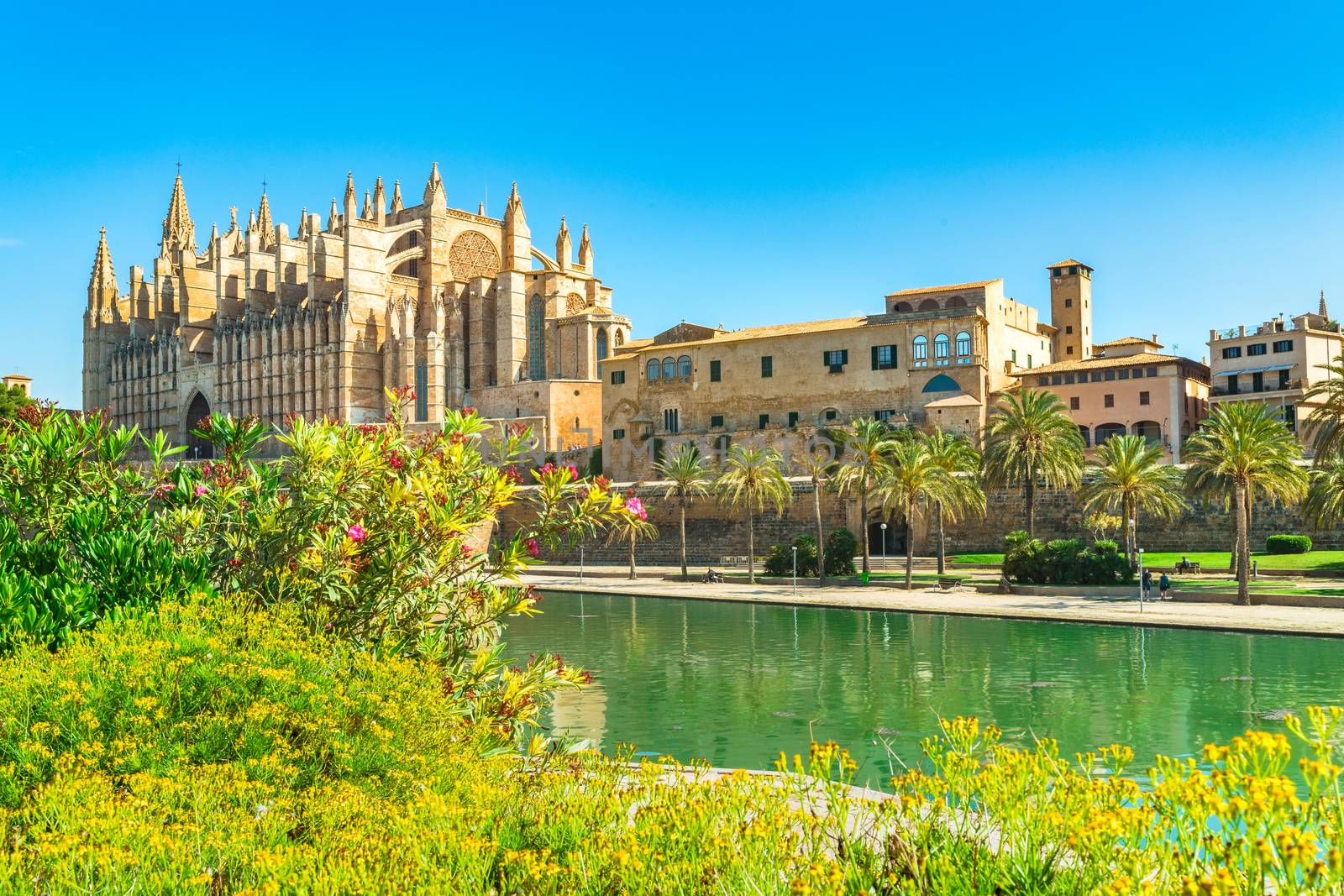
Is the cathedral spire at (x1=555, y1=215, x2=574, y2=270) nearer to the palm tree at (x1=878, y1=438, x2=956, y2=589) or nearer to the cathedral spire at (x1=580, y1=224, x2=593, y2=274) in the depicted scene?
the cathedral spire at (x1=580, y1=224, x2=593, y2=274)

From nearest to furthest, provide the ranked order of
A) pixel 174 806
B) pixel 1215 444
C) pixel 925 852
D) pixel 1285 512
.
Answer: pixel 925 852 < pixel 174 806 < pixel 1215 444 < pixel 1285 512

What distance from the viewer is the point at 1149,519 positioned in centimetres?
4369

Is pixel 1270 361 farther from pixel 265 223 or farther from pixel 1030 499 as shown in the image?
pixel 265 223

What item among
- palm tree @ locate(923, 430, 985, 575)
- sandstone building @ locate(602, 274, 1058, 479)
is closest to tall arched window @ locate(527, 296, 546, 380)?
sandstone building @ locate(602, 274, 1058, 479)

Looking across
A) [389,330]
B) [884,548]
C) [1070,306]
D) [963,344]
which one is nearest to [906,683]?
[884,548]

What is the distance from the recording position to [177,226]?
10412 centimetres

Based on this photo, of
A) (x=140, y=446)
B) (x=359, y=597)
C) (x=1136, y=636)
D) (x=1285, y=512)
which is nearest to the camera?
(x=359, y=597)

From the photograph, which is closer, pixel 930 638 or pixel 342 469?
pixel 342 469

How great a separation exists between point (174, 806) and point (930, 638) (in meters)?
22.4

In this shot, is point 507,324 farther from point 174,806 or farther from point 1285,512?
point 174,806

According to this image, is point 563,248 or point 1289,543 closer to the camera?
point 1289,543

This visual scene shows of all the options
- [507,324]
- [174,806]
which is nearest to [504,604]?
[174,806]

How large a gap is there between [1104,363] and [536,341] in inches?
1385

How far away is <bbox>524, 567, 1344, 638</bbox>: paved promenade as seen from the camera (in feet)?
86.2
